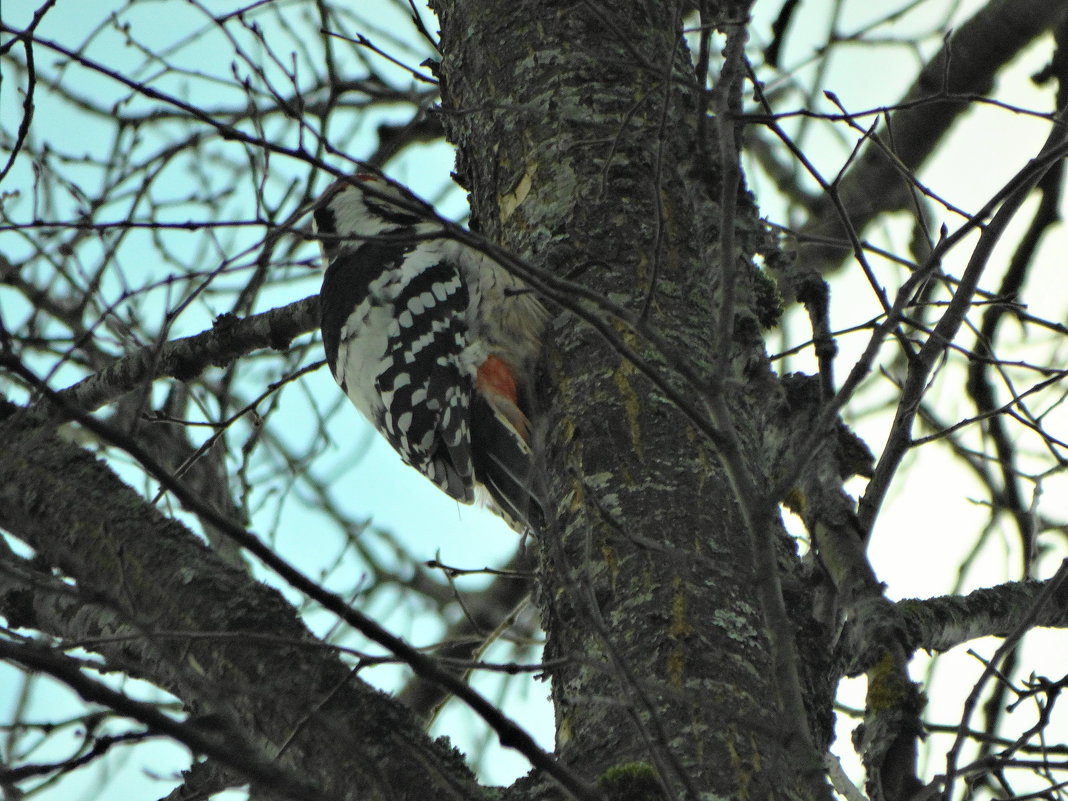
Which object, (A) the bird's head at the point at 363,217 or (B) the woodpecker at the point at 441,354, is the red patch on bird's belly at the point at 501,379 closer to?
(B) the woodpecker at the point at 441,354

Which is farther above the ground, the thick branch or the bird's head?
the bird's head

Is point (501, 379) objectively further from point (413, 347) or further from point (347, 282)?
point (347, 282)

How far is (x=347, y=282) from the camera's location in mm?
3984

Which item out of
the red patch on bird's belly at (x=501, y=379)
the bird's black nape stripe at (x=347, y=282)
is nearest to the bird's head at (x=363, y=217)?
the bird's black nape stripe at (x=347, y=282)

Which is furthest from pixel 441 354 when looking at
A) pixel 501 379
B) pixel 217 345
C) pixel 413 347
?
pixel 217 345

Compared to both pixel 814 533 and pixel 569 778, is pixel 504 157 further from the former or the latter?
pixel 569 778

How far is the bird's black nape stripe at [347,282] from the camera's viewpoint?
373cm

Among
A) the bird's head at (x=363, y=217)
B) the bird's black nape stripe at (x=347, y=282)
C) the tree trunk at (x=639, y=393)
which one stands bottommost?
the tree trunk at (x=639, y=393)

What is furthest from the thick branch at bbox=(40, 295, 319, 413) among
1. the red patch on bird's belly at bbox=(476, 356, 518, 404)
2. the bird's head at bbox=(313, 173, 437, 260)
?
the bird's head at bbox=(313, 173, 437, 260)

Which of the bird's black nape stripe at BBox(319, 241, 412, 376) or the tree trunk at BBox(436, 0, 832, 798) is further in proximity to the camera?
the bird's black nape stripe at BBox(319, 241, 412, 376)

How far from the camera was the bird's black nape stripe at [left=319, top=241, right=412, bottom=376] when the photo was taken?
373cm

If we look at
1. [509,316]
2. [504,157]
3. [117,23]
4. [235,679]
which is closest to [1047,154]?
[235,679]

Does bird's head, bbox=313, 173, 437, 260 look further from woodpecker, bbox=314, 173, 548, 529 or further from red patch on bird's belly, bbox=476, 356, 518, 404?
red patch on bird's belly, bbox=476, 356, 518, 404

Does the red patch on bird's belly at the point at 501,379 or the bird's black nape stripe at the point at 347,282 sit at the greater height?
the bird's black nape stripe at the point at 347,282
